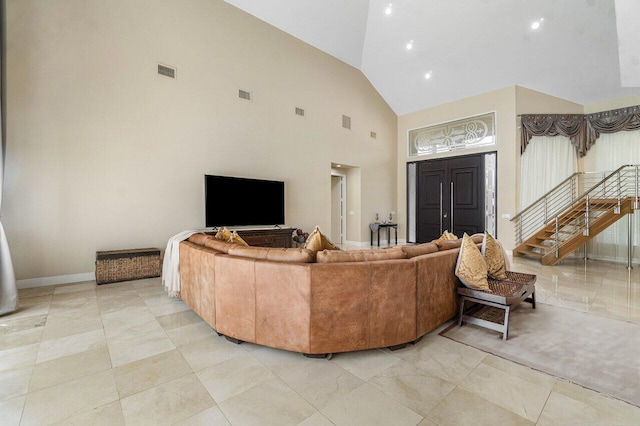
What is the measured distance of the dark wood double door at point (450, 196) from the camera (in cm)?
729

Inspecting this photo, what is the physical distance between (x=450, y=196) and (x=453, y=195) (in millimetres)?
87

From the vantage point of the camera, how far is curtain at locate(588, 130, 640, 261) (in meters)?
5.83

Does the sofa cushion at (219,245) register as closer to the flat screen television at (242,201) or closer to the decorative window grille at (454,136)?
the flat screen television at (242,201)

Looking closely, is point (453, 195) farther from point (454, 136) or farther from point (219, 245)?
point (219, 245)

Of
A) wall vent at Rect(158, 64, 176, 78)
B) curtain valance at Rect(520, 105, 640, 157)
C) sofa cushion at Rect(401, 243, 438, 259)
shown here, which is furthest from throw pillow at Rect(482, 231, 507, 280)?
wall vent at Rect(158, 64, 176, 78)

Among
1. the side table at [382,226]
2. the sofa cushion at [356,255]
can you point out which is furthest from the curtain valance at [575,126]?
the sofa cushion at [356,255]

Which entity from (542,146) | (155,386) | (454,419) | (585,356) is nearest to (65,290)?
(155,386)

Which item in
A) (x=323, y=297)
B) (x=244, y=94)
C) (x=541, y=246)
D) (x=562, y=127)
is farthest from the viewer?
(x=562, y=127)

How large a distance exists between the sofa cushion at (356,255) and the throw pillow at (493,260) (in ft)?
4.54

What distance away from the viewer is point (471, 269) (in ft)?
8.90

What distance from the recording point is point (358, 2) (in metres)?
6.03

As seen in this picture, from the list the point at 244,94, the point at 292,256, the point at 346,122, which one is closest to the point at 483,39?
the point at 346,122

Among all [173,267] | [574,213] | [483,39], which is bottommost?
[173,267]

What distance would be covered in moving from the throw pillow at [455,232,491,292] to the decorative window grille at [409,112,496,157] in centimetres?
550
